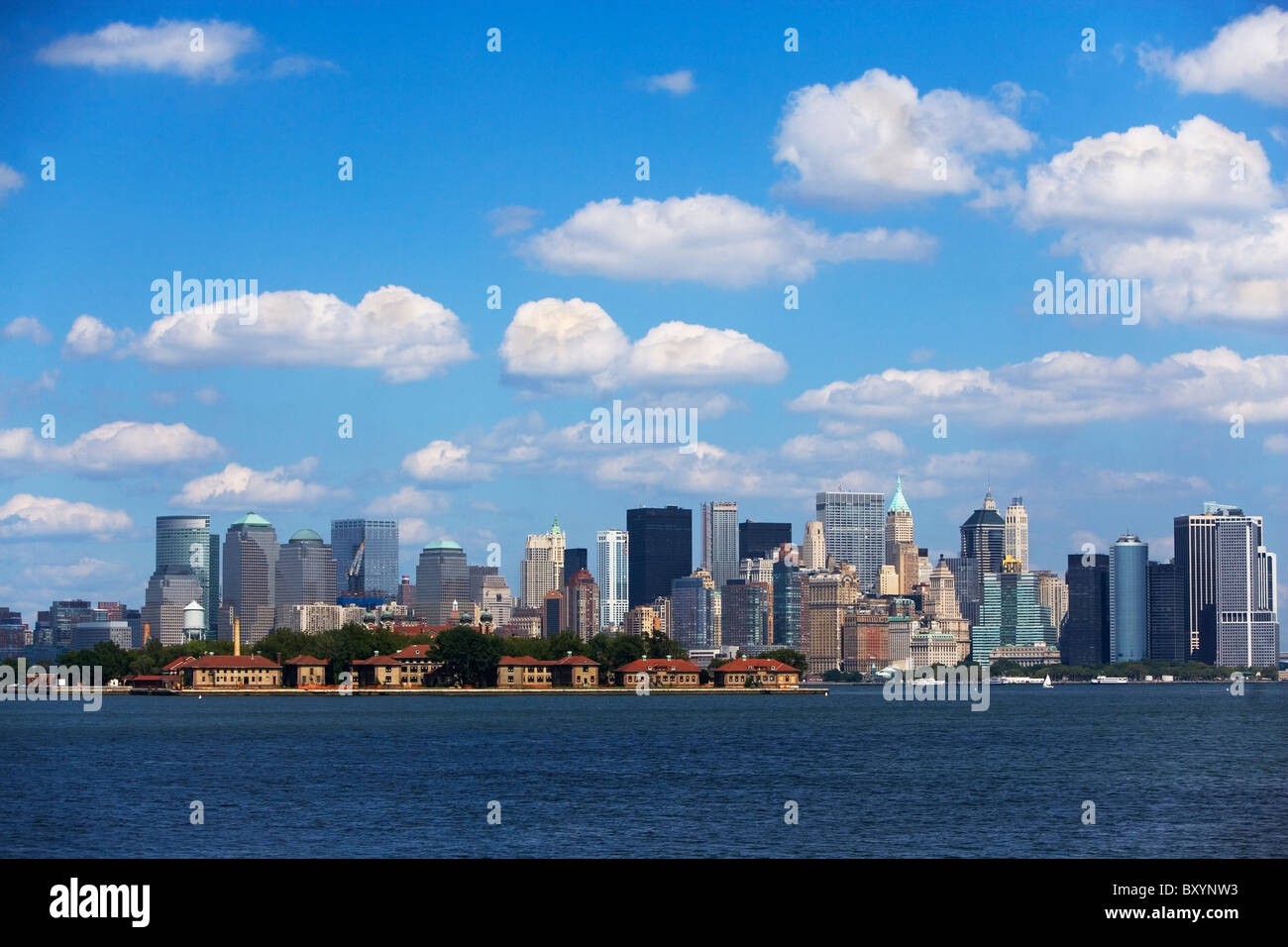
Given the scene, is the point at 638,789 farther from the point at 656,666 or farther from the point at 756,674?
the point at 756,674

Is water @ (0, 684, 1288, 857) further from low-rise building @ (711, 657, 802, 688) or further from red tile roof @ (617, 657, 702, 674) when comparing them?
Result: low-rise building @ (711, 657, 802, 688)

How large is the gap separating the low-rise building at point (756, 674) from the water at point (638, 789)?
259ft

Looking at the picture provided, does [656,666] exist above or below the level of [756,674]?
above

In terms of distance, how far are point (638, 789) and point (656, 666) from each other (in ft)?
415

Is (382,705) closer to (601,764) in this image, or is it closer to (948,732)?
(948,732)

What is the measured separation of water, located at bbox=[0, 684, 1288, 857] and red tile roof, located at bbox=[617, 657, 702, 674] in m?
74.6

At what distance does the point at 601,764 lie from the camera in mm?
59719

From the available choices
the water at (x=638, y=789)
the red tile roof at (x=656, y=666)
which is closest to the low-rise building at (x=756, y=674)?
the red tile roof at (x=656, y=666)

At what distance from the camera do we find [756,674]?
180500 millimetres

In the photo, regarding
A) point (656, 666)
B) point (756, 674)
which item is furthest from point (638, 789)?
point (756, 674)

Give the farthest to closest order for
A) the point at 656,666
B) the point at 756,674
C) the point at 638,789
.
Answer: the point at 756,674 < the point at 656,666 < the point at 638,789
